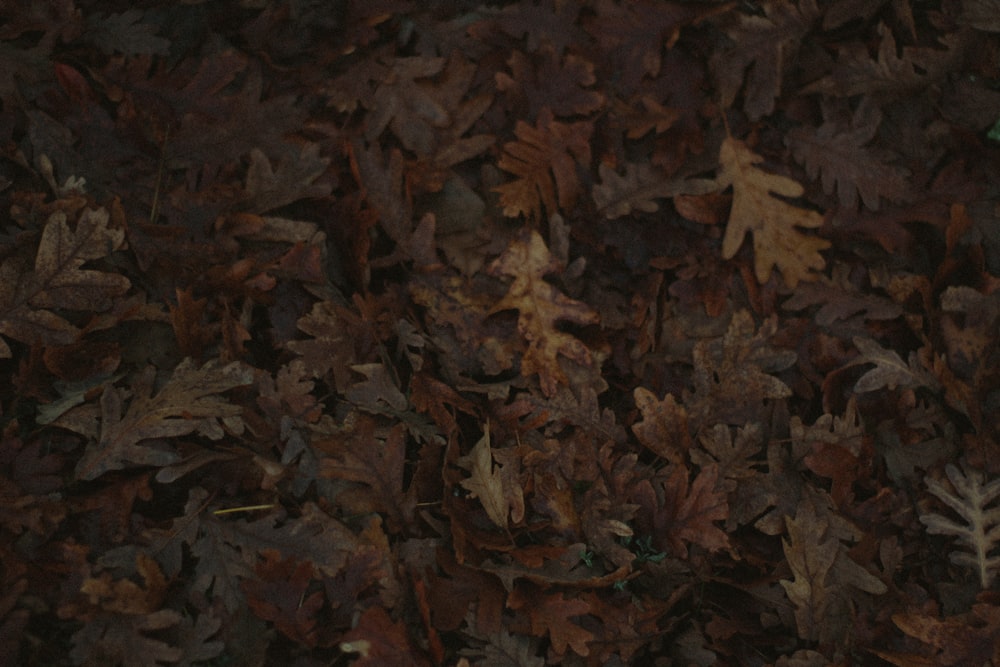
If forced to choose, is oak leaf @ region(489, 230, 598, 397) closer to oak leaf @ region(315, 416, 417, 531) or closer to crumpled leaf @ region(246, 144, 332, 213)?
oak leaf @ region(315, 416, 417, 531)

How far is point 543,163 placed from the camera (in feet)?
7.30

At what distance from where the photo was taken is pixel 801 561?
1.90 metres

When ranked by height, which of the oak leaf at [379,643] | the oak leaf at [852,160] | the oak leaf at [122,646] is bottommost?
the oak leaf at [379,643]

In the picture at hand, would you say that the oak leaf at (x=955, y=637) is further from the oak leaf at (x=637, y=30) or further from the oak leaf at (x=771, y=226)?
the oak leaf at (x=637, y=30)

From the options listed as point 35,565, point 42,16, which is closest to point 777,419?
point 35,565

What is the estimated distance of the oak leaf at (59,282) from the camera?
1.89 metres

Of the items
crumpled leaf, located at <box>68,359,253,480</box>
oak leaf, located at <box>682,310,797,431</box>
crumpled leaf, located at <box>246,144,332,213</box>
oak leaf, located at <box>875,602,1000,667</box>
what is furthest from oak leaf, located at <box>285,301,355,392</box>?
oak leaf, located at <box>875,602,1000,667</box>

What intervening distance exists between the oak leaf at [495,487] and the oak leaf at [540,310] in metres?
0.25

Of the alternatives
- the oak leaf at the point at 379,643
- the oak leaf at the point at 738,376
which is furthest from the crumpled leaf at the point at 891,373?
the oak leaf at the point at 379,643

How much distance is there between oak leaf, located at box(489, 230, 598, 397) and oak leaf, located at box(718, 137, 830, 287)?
1.62 ft

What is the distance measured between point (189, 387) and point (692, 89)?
1595 millimetres

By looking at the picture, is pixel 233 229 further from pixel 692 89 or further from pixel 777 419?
pixel 777 419

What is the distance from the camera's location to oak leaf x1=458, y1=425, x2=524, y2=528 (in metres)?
1.87

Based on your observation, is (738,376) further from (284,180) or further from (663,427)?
(284,180)
